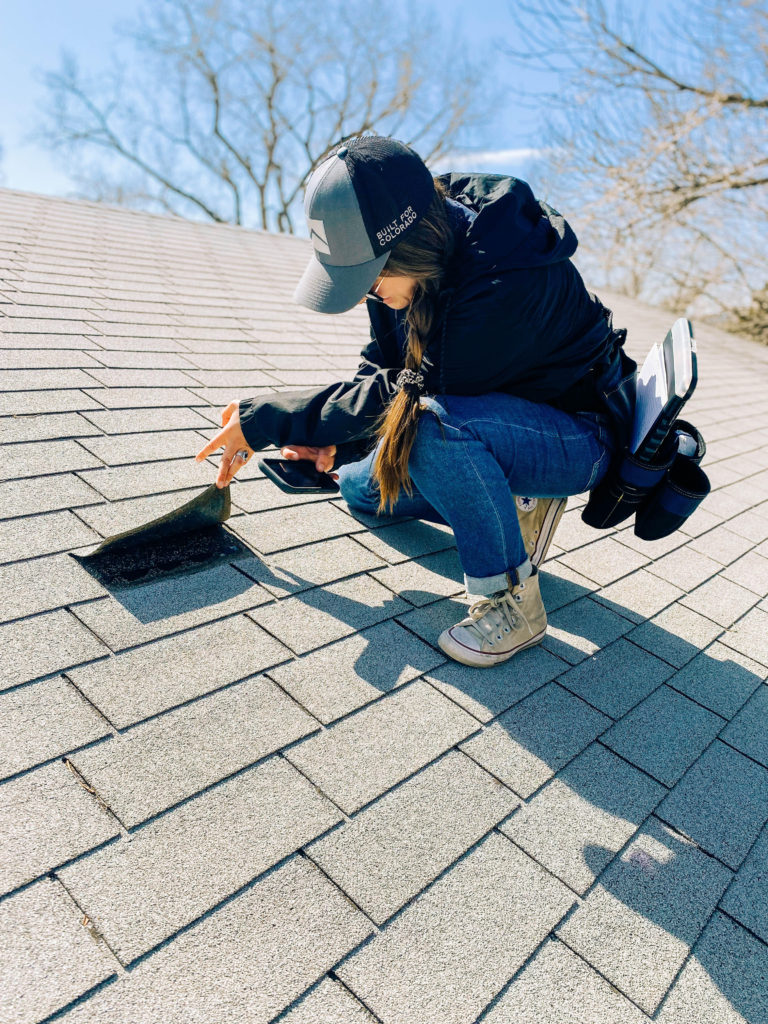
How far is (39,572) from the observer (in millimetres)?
1683

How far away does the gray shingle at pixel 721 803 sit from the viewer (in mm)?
1515

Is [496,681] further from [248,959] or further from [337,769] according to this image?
[248,959]

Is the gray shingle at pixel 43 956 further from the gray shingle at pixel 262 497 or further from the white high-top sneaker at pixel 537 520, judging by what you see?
the white high-top sneaker at pixel 537 520

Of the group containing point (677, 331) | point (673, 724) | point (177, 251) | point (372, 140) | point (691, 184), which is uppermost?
point (691, 184)

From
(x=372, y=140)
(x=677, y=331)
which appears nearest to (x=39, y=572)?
(x=372, y=140)

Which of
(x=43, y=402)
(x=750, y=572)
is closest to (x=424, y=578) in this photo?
(x=43, y=402)

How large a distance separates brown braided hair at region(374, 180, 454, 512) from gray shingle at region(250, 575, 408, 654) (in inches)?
10.7

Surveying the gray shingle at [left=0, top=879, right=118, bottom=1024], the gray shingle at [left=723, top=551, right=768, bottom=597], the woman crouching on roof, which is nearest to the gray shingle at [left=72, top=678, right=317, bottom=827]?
the gray shingle at [left=0, top=879, right=118, bottom=1024]

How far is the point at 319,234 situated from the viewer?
65.2 inches

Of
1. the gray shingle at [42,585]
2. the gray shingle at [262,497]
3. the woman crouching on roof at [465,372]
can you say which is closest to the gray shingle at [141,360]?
the gray shingle at [262,497]

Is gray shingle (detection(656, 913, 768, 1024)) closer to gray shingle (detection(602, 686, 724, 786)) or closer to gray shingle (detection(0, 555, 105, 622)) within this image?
gray shingle (detection(602, 686, 724, 786))

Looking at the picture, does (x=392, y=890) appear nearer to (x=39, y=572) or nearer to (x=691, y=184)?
(x=39, y=572)

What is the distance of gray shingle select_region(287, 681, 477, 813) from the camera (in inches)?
55.2

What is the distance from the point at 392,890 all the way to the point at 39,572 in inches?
40.6
